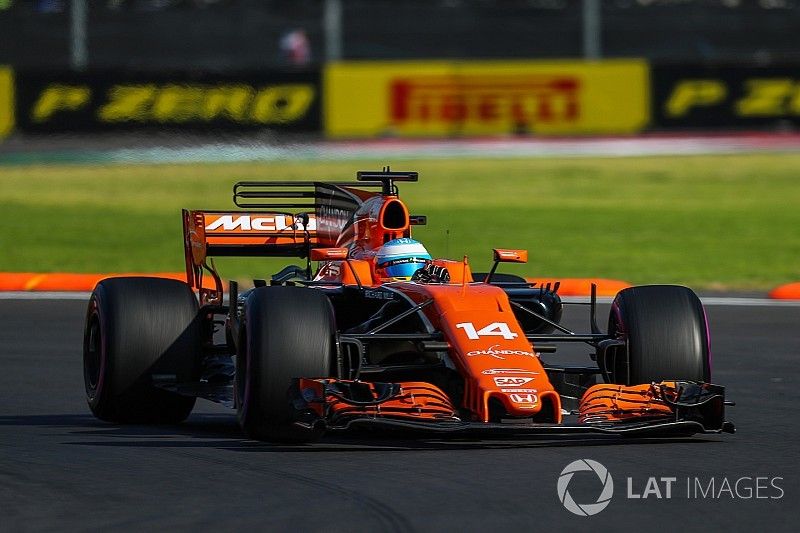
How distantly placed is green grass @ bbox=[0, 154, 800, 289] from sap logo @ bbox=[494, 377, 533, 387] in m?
9.06

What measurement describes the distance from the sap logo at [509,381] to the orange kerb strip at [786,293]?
8.32m

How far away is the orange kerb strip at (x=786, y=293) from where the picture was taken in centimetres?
1584

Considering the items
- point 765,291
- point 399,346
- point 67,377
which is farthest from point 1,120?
point 399,346

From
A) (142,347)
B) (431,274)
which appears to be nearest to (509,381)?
(431,274)

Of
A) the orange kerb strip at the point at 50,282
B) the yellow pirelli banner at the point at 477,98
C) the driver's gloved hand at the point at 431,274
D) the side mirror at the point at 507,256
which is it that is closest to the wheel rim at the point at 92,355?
the driver's gloved hand at the point at 431,274

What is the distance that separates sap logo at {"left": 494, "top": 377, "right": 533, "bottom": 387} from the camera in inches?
313

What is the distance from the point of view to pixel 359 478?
23.9 feet

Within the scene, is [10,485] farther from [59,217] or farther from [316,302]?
[59,217]

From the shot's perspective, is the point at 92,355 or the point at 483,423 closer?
the point at 483,423

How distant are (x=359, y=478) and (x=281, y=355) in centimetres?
97

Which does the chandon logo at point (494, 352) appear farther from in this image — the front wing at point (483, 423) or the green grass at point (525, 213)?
the green grass at point (525, 213)

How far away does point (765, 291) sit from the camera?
16.4 metres

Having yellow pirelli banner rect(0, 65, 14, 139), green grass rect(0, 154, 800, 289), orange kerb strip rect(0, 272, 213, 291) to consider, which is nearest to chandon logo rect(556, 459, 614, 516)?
orange kerb strip rect(0, 272, 213, 291)

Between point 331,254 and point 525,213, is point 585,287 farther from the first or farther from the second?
point 525,213
